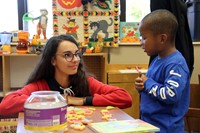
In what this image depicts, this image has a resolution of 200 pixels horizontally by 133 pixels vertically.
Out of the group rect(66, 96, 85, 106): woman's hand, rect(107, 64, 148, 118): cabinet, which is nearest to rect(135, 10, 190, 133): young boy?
rect(66, 96, 85, 106): woman's hand

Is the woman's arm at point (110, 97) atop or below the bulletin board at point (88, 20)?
below

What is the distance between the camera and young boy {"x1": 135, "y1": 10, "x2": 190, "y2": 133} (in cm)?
133

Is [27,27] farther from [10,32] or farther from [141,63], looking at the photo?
[141,63]

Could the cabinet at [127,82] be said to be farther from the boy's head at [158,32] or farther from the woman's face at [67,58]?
the boy's head at [158,32]

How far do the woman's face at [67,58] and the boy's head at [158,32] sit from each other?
15.5 inches

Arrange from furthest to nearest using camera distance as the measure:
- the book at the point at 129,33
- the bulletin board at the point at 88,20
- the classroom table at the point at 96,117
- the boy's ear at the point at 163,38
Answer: the book at the point at 129,33 < the bulletin board at the point at 88,20 < the boy's ear at the point at 163,38 < the classroom table at the point at 96,117

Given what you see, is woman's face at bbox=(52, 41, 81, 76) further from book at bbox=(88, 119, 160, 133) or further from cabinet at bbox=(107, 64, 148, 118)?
cabinet at bbox=(107, 64, 148, 118)

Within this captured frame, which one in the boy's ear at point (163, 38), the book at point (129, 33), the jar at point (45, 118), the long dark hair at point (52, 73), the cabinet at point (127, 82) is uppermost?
the book at point (129, 33)

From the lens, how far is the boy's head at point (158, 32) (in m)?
1.44

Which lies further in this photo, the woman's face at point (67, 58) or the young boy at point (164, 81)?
the woman's face at point (67, 58)


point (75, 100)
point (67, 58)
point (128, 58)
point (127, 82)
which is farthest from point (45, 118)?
point (128, 58)

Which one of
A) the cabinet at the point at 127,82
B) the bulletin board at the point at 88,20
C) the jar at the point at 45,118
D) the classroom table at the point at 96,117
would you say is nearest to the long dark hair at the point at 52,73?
the classroom table at the point at 96,117

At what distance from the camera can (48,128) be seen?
87 centimetres

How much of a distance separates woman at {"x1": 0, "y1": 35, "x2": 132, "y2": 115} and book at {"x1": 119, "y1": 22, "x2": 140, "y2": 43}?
175cm
